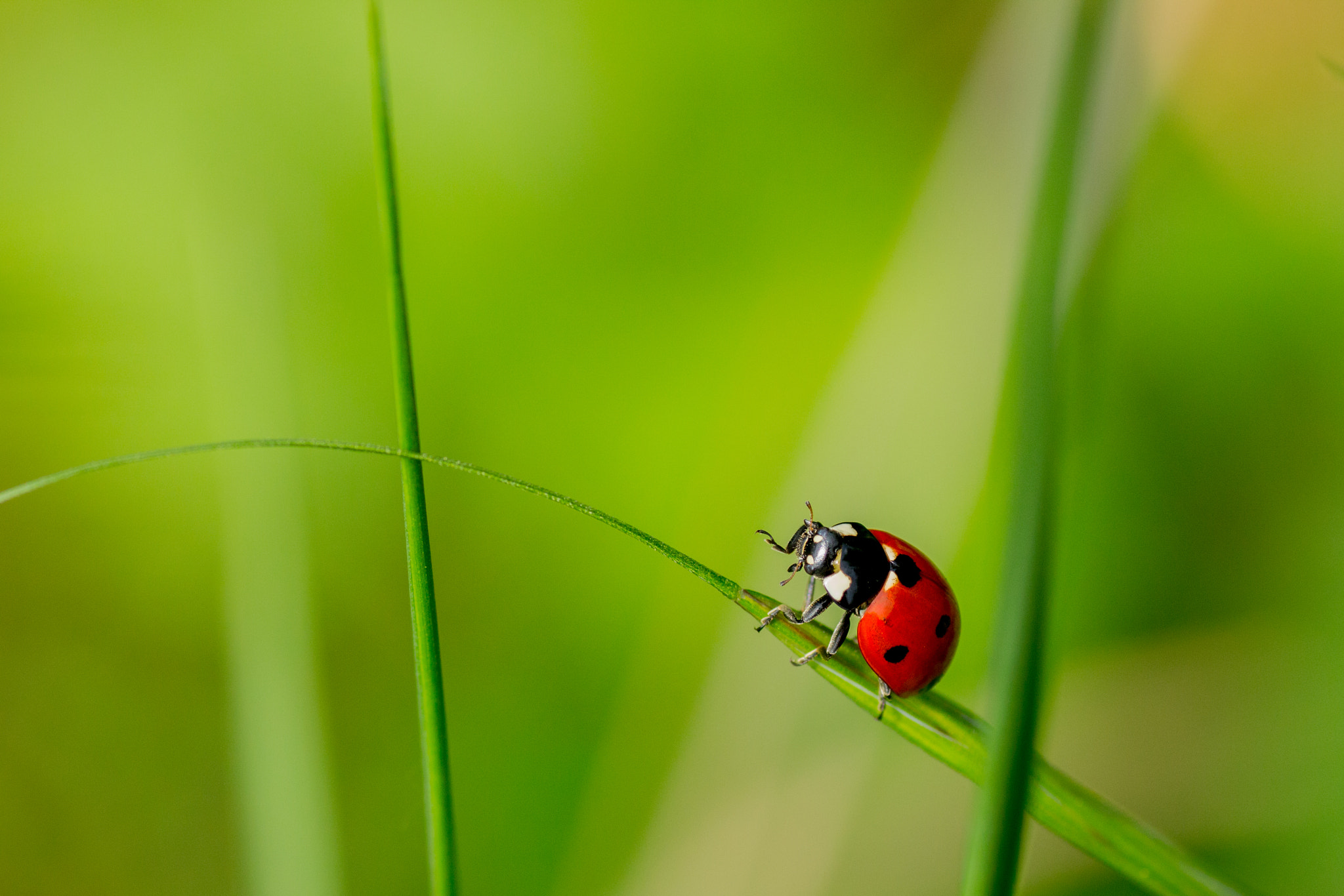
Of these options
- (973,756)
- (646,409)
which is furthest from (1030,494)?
(646,409)

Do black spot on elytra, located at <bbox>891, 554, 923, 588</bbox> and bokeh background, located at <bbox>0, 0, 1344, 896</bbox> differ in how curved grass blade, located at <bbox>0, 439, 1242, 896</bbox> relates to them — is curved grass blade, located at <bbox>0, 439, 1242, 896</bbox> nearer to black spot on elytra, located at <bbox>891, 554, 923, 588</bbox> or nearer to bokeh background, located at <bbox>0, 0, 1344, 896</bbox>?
black spot on elytra, located at <bbox>891, 554, 923, 588</bbox>

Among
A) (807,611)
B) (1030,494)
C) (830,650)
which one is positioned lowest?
(807,611)

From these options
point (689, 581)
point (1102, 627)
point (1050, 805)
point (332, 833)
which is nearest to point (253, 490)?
point (332, 833)

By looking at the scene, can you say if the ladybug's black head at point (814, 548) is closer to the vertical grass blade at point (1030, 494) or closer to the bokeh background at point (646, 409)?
the bokeh background at point (646, 409)

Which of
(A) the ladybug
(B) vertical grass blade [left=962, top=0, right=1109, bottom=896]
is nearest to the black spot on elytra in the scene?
(A) the ladybug

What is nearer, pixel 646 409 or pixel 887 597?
pixel 887 597

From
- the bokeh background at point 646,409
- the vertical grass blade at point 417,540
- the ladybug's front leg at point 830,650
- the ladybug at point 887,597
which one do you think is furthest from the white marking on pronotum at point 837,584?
the vertical grass blade at point 417,540

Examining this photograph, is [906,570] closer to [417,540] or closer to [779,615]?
[779,615]
